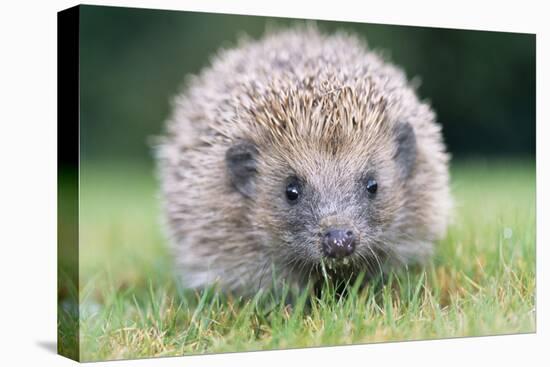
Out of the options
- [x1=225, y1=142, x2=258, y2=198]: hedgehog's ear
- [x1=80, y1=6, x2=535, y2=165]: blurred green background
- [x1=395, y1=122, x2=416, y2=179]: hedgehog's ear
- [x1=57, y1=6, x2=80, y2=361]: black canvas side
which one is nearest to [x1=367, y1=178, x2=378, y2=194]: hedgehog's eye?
[x1=395, y1=122, x2=416, y2=179]: hedgehog's ear

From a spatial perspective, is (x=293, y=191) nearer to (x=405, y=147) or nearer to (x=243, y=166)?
(x=243, y=166)

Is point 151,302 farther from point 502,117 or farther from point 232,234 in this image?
point 502,117

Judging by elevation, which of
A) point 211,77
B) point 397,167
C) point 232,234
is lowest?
point 232,234

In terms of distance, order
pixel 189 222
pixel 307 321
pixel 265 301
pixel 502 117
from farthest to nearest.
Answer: pixel 502 117 → pixel 189 222 → pixel 265 301 → pixel 307 321

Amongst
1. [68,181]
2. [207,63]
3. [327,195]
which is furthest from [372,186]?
[207,63]

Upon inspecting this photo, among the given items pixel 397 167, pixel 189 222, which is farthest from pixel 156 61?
pixel 397 167

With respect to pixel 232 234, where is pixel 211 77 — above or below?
above

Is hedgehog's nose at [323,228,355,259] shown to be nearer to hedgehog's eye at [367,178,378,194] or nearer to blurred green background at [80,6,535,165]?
hedgehog's eye at [367,178,378,194]
